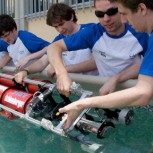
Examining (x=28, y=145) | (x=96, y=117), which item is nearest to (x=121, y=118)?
(x=96, y=117)

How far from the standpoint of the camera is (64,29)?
2.15 m

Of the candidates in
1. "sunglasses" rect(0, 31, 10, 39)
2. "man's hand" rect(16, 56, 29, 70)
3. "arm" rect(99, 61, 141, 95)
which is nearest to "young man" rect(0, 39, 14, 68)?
"sunglasses" rect(0, 31, 10, 39)

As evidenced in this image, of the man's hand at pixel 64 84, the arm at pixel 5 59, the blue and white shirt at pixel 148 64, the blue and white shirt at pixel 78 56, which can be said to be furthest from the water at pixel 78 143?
the arm at pixel 5 59

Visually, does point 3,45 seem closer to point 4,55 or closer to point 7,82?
point 4,55

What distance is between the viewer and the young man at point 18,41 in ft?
8.23

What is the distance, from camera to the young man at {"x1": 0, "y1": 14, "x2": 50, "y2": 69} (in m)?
2.51

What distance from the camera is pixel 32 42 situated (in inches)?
99.2

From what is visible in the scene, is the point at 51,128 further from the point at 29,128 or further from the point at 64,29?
the point at 64,29

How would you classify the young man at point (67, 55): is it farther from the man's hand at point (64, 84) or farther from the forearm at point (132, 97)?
the forearm at point (132, 97)

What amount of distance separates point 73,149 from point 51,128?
0.68ft

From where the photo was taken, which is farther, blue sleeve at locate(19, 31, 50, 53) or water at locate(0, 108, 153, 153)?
blue sleeve at locate(19, 31, 50, 53)

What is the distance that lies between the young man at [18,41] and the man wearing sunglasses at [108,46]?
78 cm

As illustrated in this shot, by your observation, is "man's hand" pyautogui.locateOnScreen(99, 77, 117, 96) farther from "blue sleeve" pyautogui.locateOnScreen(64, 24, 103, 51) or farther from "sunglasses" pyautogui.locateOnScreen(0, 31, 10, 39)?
"sunglasses" pyautogui.locateOnScreen(0, 31, 10, 39)

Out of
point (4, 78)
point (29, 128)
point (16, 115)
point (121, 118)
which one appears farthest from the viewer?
point (4, 78)
